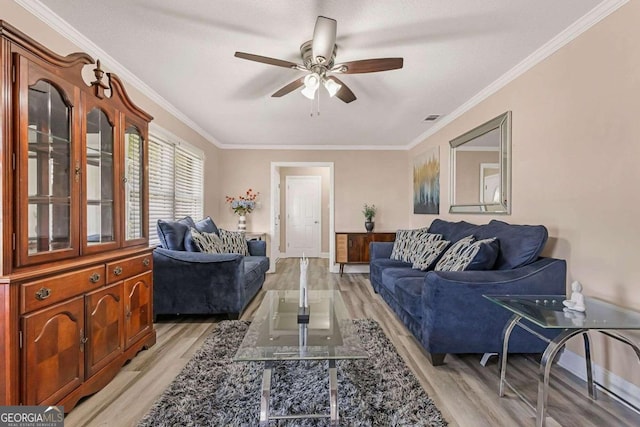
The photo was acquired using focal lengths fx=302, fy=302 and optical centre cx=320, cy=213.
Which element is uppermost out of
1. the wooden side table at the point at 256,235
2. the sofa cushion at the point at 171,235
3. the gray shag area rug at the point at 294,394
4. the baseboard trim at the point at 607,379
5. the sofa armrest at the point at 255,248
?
the sofa cushion at the point at 171,235

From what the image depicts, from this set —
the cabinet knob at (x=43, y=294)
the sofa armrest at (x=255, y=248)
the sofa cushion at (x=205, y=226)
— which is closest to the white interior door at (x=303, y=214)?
the sofa armrest at (x=255, y=248)

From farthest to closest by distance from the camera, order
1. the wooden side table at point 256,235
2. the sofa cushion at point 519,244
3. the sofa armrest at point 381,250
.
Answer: the wooden side table at point 256,235 → the sofa armrest at point 381,250 → the sofa cushion at point 519,244

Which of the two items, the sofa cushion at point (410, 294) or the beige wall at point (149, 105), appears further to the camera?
the sofa cushion at point (410, 294)

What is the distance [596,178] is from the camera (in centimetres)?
195

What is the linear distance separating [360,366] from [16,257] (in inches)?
80.4

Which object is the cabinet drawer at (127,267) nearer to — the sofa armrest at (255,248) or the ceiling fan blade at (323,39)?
the ceiling fan blade at (323,39)

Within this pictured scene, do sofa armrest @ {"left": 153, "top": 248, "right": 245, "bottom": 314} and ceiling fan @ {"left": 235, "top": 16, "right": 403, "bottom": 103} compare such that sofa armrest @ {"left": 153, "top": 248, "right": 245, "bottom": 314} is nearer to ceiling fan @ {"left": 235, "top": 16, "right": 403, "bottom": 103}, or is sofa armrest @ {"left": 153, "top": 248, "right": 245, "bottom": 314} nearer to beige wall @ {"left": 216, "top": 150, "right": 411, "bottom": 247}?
ceiling fan @ {"left": 235, "top": 16, "right": 403, "bottom": 103}

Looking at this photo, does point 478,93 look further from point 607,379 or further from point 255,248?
point 255,248

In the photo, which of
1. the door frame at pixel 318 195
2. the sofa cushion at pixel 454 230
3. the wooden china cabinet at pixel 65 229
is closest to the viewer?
the wooden china cabinet at pixel 65 229

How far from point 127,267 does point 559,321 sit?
264 cm

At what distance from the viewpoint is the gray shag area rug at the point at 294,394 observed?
160 centimetres

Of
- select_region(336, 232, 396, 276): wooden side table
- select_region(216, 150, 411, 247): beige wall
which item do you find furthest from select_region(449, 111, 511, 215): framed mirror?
select_region(216, 150, 411, 247): beige wall

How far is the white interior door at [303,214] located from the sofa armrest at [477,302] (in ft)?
18.2

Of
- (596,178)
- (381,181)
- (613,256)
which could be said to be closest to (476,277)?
(613,256)
